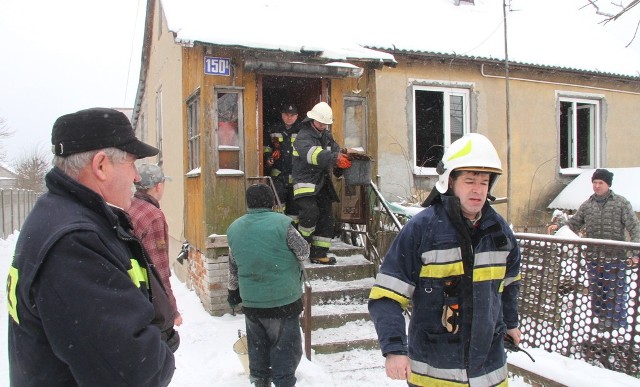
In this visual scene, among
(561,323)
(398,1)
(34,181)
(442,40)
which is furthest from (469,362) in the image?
(34,181)

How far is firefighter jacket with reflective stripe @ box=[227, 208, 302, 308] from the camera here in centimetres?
413

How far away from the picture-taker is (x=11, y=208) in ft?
66.0

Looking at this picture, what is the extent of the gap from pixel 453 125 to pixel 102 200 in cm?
945

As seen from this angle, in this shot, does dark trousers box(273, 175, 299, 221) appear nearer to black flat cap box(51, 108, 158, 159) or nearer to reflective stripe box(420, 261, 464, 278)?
reflective stripe box(420, 261, 464, 278)

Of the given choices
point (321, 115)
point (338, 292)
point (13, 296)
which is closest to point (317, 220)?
point (338, 292)

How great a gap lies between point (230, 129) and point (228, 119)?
14cm

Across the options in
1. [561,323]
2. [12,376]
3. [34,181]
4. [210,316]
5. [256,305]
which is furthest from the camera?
[34,181]

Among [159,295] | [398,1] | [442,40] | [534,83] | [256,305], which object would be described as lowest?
[256,305]

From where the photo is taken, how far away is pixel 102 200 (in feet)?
5.30

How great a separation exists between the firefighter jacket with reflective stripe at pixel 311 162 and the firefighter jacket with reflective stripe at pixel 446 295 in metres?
3.56

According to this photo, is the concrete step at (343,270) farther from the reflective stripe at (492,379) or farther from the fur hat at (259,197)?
the reflective stripe at (492,379)

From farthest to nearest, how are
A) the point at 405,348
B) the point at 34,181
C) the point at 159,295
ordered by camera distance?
the point at 34,181 < the point at 405,348 < the point at 159,295

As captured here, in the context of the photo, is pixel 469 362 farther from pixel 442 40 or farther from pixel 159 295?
pixel 442 40

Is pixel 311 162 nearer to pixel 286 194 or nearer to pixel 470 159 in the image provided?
pixel 286 194
